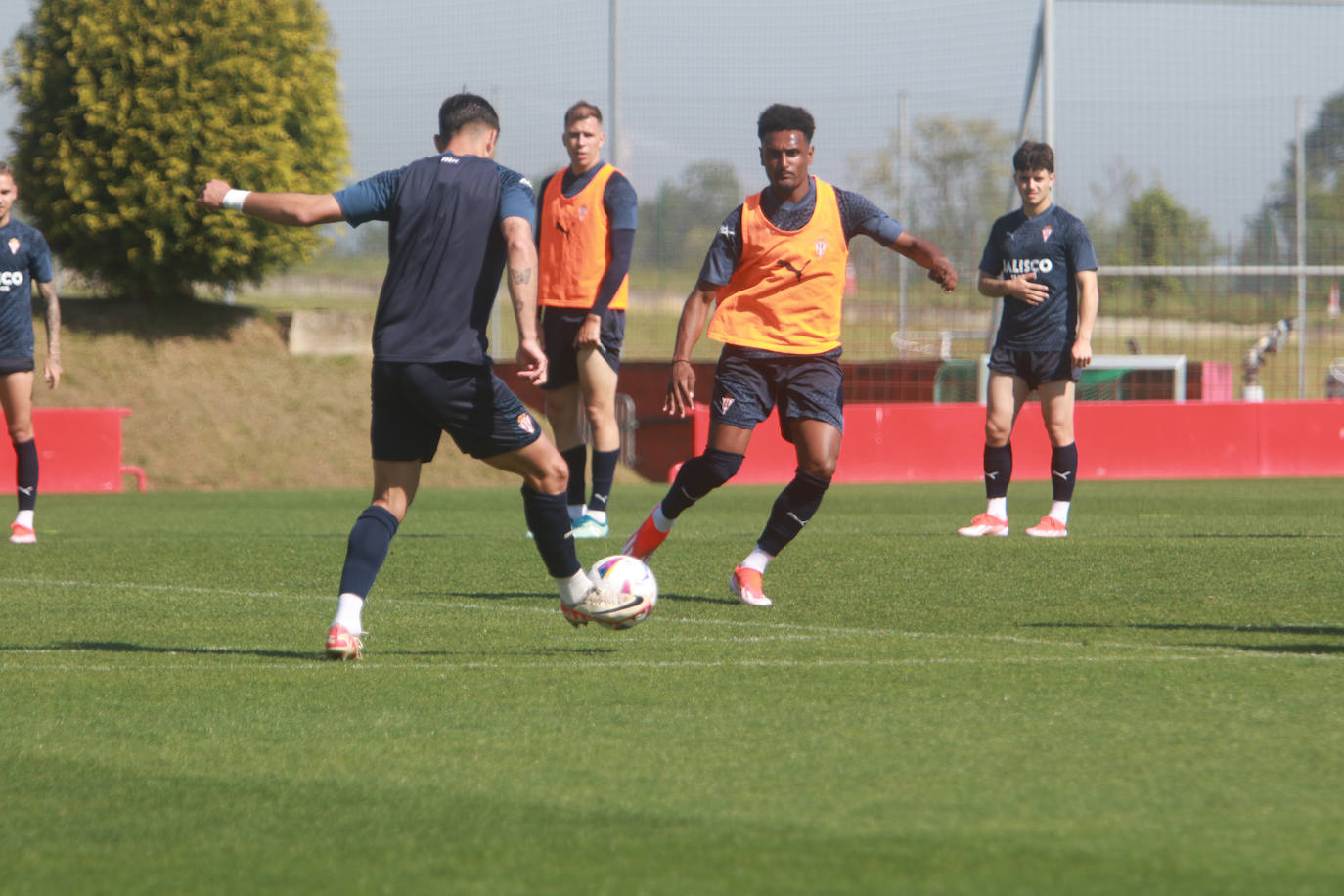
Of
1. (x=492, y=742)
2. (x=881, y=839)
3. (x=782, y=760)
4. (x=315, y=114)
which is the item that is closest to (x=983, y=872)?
(x=881, y=839)

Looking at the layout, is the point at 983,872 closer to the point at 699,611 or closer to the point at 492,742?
the point at 492,742

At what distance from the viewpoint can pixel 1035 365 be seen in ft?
33.9

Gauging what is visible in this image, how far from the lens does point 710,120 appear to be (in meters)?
24.2

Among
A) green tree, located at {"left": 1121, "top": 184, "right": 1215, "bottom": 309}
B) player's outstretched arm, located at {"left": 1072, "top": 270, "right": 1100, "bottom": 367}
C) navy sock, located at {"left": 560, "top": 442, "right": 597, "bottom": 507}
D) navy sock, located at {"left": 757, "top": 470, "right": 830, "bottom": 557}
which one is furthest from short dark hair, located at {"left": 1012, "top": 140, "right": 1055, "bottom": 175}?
green tree, located at {"left": 1121, "top": 184, "right": 1215, "bottom": 309}

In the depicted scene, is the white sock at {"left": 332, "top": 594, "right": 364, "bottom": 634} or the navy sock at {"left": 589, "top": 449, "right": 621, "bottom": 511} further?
the navy sock at {"left": 589, "top": 449, "right": 621, "bottom": 511}

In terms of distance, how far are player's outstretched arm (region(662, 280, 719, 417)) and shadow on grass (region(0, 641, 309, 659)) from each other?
1890 mm

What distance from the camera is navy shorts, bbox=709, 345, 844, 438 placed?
7.09 meters

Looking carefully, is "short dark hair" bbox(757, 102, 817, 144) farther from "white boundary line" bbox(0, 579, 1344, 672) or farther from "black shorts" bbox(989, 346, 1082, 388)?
"black shorts" bbox(989, 346, 1082, 388)

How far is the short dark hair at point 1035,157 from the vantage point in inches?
398

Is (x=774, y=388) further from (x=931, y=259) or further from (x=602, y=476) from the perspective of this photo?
(x=602, y=476)

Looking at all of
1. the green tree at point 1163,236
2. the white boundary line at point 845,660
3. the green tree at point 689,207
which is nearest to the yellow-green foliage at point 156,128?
the green tree at point 689,207

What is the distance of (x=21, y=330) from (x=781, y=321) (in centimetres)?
567

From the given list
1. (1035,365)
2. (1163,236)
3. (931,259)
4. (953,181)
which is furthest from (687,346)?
(1163,236)

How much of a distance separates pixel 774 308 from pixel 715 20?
18.5 m
